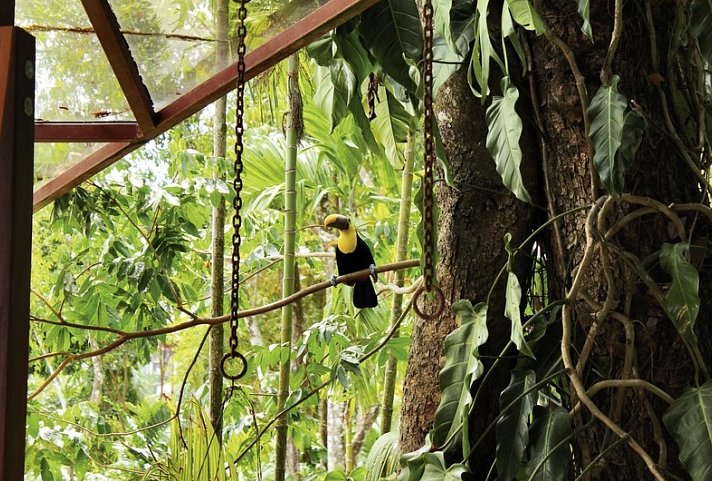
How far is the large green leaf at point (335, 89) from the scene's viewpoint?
1861 mm

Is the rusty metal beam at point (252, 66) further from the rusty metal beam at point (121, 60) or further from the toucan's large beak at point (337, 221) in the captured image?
the toucan's large beak at point (337, 221)

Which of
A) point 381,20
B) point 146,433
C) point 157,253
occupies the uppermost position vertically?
point 381,20

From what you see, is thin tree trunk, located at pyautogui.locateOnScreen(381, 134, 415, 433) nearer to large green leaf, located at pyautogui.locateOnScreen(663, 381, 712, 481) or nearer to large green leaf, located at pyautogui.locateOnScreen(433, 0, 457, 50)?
large green leaf, located at pyautogui.locateOnScreen(433, 0, 457, 50)

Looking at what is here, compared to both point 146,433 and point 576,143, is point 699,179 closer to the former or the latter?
point 576,143

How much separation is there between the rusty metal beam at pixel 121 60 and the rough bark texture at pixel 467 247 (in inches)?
25.2

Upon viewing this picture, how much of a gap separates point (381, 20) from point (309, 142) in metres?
2.03

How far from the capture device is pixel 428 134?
1.27 meters

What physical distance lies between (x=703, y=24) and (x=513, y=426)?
802 mm

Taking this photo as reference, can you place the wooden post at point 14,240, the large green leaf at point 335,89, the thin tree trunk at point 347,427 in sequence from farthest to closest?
the thin tree trunk at point 347,427, the large green leaf at point 335,89, the wooden post at point 14,240

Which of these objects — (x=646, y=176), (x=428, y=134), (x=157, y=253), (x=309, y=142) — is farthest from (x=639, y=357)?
(x=309, y=142)

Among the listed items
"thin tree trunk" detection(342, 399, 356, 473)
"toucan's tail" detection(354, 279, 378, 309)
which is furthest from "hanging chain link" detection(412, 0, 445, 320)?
"thin tree trunk" detection(342, 399, 356, 473)

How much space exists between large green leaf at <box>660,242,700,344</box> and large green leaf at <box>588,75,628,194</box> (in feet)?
0.58

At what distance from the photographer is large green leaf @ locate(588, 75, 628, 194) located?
1385 mm

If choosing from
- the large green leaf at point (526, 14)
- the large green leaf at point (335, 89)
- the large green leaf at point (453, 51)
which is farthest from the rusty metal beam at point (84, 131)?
the large green leaf at point (526, 14)
